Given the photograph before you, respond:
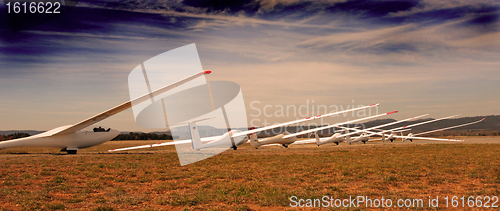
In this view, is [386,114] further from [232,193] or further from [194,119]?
[232,193]

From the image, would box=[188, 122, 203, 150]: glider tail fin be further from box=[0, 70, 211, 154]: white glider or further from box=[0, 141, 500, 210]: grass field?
box=[0, 141, 500, 210]: grass field

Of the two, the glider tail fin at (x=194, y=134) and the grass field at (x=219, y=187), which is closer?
the grass field at (x=219, y=187)

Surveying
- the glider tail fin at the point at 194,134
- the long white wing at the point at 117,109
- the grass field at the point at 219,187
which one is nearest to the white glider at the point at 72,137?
the long white wing at the point at 117,109

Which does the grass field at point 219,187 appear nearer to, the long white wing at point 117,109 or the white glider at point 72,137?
the long white wing at point 117,109

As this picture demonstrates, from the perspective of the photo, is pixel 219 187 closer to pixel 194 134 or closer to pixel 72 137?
pixel 194 134

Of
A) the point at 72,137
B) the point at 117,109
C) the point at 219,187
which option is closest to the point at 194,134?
the point at 117,109

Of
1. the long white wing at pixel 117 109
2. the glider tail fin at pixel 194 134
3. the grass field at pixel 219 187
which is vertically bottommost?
the grass field at pixel 219 187

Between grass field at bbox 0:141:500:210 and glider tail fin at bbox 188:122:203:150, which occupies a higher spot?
glider tail fin at bbox 188:122:203:150

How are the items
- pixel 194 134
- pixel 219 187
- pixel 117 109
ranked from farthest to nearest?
pixel 194 134 < pixel 117 109 < pixel 219 187

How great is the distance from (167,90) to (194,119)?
7.89 m

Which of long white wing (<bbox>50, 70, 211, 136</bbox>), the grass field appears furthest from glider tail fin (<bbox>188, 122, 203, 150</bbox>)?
the grass field

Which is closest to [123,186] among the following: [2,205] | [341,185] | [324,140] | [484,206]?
[2,205]

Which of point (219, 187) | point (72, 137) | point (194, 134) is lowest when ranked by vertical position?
point (219, 187)

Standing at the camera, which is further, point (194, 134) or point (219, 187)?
point (194, 134)
